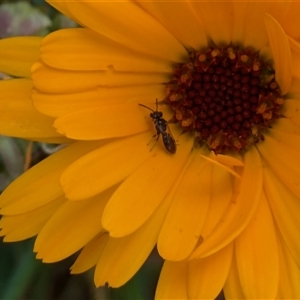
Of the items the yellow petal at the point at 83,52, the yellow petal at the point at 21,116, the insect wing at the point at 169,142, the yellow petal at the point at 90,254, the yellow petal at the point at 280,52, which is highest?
the yellow petal at the point at 280,52

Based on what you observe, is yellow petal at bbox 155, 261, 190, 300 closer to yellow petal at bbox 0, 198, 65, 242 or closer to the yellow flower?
the yellow flower

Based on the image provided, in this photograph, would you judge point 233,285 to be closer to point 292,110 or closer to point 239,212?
point 239,212

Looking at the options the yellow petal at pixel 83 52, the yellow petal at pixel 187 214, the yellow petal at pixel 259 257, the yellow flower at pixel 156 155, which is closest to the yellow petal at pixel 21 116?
the yellow flower at pixel 156 155

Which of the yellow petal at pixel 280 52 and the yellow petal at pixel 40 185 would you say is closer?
the yellow petal at pixel 280 52

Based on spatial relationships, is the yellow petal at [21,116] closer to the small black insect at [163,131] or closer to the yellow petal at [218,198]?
the small black insect at [163,131]

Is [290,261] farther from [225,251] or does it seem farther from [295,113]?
[295,113]

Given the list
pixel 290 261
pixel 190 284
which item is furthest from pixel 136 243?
pixel 290 261
